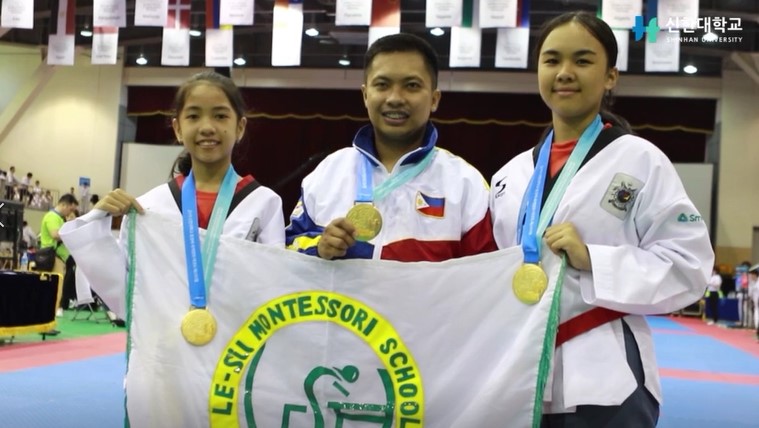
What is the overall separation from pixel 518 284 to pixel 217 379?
81 cm

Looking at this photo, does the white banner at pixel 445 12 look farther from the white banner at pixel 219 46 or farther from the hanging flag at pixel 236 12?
the white banner at pixel 219 46

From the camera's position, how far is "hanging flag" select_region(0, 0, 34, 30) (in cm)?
1000

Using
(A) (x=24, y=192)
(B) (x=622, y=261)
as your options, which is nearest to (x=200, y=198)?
(B) (x=622, y=261)

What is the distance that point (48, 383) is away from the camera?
5.16 metres

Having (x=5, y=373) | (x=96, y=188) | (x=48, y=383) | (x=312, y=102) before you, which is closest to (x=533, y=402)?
(x=48, y=383)

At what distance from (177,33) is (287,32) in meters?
1.78

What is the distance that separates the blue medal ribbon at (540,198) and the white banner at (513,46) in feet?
27.3

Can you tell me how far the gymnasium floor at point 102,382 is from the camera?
4.28 m

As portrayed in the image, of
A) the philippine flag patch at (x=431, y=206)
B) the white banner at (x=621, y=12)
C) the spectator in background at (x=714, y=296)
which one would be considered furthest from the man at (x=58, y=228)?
the spectator in background at (x=714, y=296)

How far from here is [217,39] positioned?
33.9ft

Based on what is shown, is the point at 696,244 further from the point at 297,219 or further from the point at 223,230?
the point at 223,230

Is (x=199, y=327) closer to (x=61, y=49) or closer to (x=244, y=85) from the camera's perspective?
(x=61, y=49)

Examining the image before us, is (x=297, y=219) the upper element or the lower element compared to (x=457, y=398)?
upper

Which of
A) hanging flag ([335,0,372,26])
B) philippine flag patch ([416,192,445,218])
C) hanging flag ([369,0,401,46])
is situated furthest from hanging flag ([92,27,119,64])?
philippine flag patch ([416,192,445,218])
